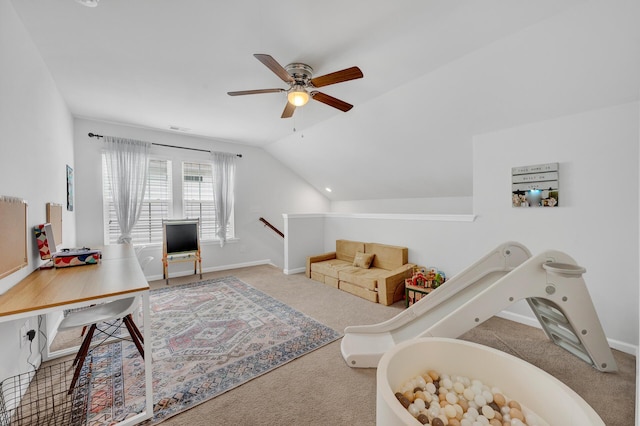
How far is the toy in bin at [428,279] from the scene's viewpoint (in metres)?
3.21

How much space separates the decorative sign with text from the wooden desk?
350 centimetres

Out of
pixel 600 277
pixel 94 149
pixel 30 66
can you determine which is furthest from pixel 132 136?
pixel 600 277

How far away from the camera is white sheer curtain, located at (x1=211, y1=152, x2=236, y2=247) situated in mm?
5125

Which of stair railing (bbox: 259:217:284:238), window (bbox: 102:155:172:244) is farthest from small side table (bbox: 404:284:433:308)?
window (bbox: 102:155:172:244)

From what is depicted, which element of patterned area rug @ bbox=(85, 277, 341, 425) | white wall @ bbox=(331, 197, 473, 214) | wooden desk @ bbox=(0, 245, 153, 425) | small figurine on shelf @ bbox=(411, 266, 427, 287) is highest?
white wall @ bbox=(331, 197, 473, 214)

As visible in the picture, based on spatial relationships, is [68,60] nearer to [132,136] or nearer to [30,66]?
[30,66]

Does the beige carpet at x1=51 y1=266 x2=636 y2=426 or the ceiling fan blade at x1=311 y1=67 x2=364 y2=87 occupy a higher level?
the ceiling fan blade at x1=311 y1=67 x2=364 y2=87

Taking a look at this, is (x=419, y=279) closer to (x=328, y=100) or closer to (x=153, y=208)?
(x=328, y=100)

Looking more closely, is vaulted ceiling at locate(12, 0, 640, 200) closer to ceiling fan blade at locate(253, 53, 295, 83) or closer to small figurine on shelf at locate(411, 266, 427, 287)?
ceiling fan blade at locate(253, 53, 295, 83)

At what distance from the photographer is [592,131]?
7.83ft

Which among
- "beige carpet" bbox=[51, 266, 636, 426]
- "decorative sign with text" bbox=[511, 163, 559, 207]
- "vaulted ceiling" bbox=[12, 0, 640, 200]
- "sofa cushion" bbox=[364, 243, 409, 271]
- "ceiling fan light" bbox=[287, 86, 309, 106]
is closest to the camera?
"beige carpet" bbox=[51, 266, 636, 426]

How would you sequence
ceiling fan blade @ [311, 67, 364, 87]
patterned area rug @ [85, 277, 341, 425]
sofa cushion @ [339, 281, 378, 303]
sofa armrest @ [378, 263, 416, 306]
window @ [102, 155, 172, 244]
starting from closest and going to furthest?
patterned area rug @ [85, 277, 341, 425]
ceiling fan blade @ [311, 67, 364, 87]
sofa armrest @ [378, 263, 416, 306]
sofa cushion @ [339, 281, 378, 303]
window @ [102, 155, 172, 244]

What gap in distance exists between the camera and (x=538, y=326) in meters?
2.75

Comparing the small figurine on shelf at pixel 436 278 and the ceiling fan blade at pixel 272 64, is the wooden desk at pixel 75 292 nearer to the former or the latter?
the ceiling fan blade at pixel 272 64
